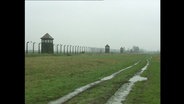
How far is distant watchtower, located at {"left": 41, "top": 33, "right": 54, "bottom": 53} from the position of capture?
73.7 m

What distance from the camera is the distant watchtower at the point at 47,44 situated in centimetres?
7371

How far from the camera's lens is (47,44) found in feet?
245
